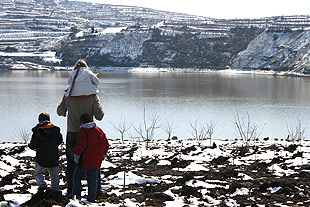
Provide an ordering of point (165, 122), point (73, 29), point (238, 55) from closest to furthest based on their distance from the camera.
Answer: point (165, 122) < point (238, 55) < point (73, 29)

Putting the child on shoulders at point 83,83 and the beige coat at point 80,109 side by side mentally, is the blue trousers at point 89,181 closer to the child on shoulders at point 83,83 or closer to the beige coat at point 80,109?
the beige coat at point 80,109

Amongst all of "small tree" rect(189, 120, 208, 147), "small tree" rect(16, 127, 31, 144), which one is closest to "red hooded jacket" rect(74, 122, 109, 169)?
"small tree" rect(189, 120, 208, 147)

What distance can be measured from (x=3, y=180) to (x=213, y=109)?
2770 centimetres

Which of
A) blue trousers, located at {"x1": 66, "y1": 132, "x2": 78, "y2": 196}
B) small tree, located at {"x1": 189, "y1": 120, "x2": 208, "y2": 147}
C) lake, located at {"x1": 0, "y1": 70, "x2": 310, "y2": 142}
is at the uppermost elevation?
blue trousers, located at {"x1": 66, "y1": 132, "x2": 78, "y2": 196}

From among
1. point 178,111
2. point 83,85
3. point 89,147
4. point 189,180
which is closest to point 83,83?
point 83,85

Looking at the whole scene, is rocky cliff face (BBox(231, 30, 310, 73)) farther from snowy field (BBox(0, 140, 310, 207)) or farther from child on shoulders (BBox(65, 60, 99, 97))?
child on shoulders (BBox(65, 60, 99, 97))

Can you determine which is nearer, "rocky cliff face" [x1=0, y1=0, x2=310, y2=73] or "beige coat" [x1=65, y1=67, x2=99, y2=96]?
"beige coat" [x1=65, y1=67, x2=99, y2=96]

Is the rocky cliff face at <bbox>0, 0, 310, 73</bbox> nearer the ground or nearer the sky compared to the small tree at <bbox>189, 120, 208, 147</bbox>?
nearer the sky

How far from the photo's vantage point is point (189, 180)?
23.2 ft

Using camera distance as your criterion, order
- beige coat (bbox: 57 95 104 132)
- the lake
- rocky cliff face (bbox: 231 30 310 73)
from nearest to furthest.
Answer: beige coat (bbox: 57 95 104 132) → the lake → rocky cliff face (bbox: 231 30 310 73)

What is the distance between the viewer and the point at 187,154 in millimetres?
10266

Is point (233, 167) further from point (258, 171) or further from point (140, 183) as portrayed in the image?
point (140, 183)

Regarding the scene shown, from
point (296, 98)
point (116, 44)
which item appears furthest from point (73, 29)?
point (296, 98)

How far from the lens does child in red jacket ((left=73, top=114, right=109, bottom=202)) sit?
18.7 ft
